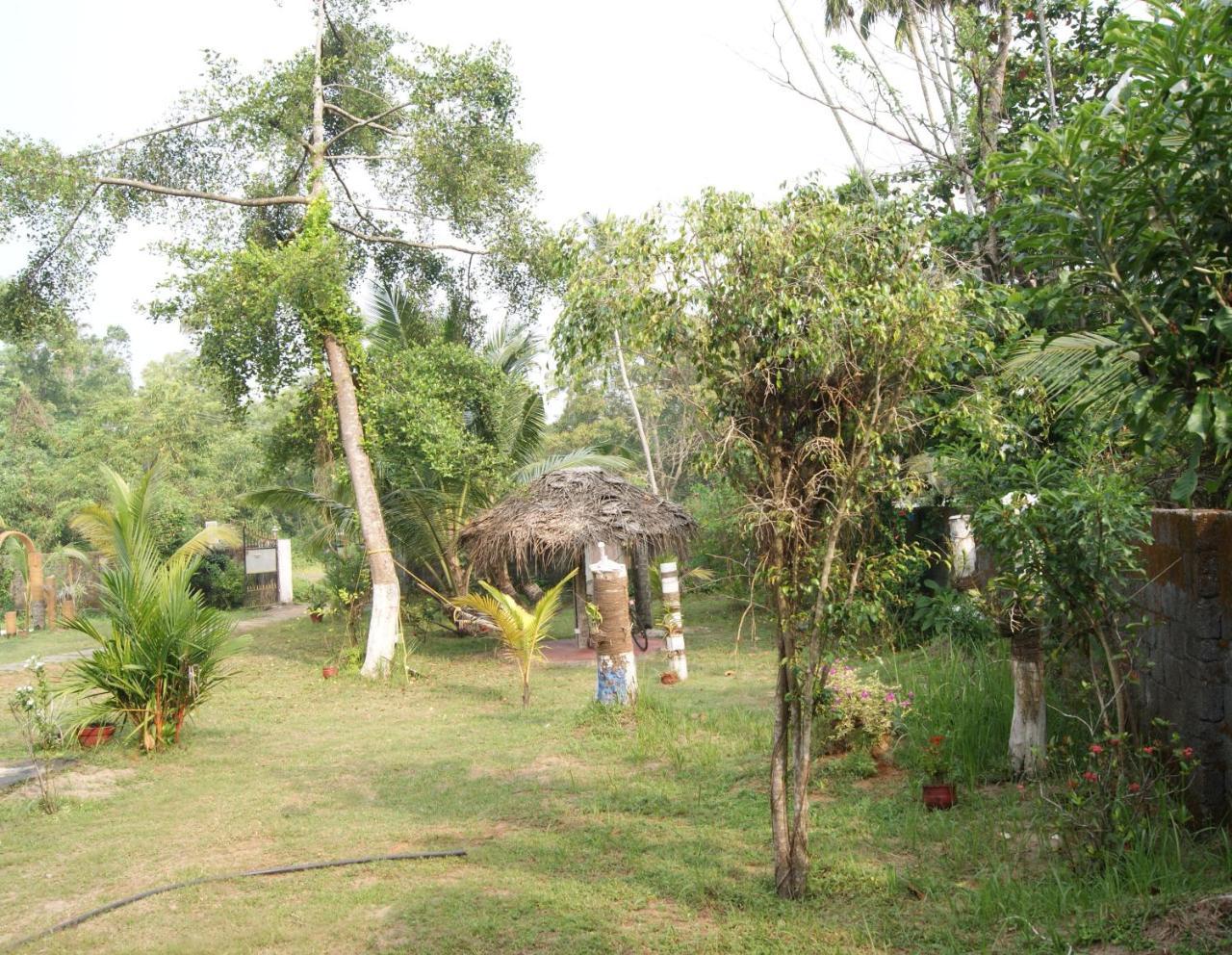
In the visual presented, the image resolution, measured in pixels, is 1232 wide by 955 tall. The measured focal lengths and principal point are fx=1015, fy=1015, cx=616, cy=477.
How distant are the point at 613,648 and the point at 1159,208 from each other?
6538 mm

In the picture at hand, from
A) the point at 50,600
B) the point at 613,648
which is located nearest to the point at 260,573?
the point at 50,600

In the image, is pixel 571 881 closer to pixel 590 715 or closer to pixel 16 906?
pixel 16 906

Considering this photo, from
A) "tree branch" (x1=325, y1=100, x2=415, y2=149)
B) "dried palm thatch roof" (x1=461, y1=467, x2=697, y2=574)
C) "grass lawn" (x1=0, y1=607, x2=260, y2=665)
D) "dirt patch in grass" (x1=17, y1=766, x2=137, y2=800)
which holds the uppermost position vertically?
"tree branch" (x1=325, y1=100, x2=415, y2=149)

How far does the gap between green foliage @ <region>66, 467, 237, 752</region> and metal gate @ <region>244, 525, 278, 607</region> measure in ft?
51.0

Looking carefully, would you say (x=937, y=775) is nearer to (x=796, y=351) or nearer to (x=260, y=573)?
(x=796, y=351)

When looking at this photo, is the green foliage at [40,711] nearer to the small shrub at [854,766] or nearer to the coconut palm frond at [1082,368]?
the small shrub at [854,766]

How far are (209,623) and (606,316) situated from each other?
528cm

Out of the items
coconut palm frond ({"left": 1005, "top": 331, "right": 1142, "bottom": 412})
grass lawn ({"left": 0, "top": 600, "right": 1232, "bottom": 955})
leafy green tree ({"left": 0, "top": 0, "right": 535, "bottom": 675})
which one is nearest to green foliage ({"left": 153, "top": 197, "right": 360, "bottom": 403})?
leafy green tree ({"left": 0, "top": 0, "right": 535, "bottom": 675})

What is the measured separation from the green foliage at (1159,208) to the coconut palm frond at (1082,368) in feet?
0.49

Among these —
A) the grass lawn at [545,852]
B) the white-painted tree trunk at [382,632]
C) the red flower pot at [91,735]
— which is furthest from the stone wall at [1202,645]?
the white-painted tree trunk at [382,632]

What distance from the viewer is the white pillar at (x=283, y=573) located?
78.2 feet

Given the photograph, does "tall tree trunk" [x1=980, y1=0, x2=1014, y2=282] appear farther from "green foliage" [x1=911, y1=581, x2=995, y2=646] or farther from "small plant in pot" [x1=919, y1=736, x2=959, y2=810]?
"small plant in pot" [x1=919, y1=736, x2=959, y2=810]

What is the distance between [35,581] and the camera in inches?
738

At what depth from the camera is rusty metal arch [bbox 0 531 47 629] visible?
17.9m
